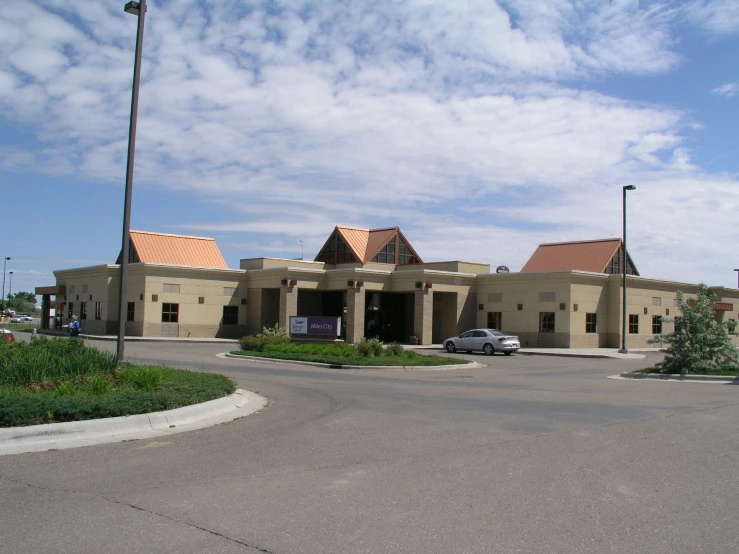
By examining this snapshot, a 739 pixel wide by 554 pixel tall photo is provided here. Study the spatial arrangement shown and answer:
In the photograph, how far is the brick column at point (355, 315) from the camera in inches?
1699

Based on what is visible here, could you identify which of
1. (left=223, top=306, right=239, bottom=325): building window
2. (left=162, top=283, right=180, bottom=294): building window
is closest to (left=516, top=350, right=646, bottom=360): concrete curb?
(left=223, top=306, right=239, bottom=325): building window

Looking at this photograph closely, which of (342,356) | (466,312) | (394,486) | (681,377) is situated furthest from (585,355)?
(394,486)

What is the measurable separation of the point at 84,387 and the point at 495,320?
3622 cm

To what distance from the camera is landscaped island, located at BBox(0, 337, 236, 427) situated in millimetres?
9789

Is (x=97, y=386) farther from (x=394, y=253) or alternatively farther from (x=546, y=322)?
(x=394, y=253)

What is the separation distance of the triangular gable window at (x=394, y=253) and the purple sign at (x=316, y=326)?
17.0 m

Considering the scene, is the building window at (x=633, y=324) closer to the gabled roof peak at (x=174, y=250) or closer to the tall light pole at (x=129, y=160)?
the gabled roof peak at (x=174, y=250)

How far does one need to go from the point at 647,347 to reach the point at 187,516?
43.8 metres

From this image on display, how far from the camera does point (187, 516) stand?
605 centimetres

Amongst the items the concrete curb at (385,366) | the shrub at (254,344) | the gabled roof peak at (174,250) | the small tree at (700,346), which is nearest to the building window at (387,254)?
the gabled roof peak at (174,250)

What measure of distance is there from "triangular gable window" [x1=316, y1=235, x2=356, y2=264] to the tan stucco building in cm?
19

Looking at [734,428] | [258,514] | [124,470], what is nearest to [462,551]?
[258,514]

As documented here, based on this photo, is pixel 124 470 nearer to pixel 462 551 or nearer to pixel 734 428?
pixel 462 551

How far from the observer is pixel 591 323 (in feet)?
140
